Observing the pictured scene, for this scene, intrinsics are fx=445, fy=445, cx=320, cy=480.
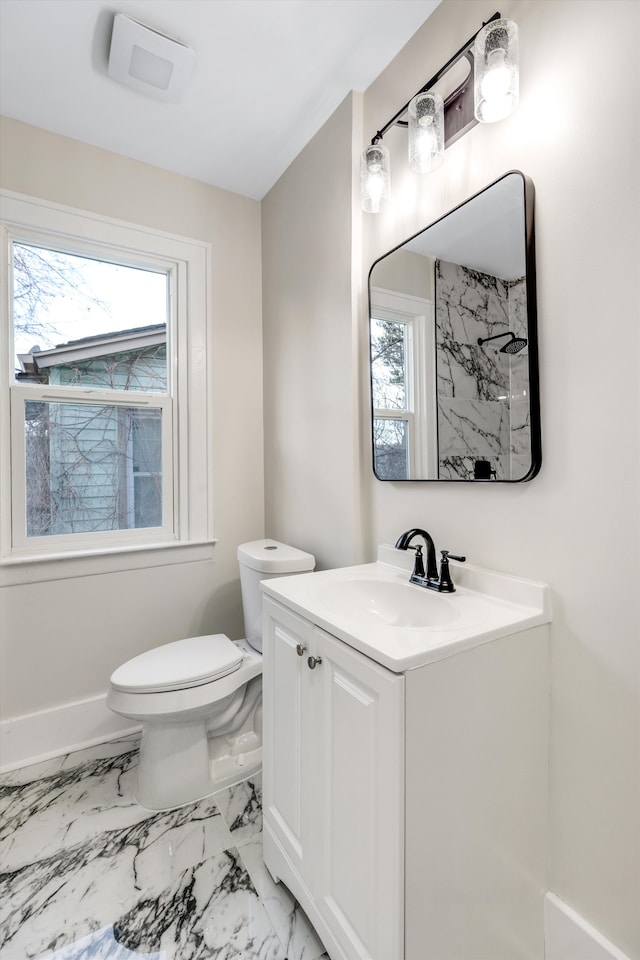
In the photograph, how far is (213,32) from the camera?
140 cm

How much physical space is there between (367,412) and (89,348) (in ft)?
4.22

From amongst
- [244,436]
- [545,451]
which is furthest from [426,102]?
[244,436]

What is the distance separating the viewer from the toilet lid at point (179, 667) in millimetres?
1489

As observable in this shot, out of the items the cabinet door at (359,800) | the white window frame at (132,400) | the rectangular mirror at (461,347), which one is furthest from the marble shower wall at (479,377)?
the white window frame at (132,400)

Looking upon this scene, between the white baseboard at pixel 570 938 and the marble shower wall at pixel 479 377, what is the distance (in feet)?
3.30

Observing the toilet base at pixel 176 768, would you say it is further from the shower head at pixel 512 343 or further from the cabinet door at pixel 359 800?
the shower head at pixel 512 343

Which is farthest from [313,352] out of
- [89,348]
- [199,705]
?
[199,705]

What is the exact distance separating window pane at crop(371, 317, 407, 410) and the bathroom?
91mm

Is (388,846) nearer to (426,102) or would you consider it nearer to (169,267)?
(426,102)

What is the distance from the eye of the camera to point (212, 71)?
154 cm

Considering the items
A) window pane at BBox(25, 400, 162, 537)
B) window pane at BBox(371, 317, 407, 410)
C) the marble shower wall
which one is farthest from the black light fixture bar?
window pane at BBox(25, 400, 162, 537)

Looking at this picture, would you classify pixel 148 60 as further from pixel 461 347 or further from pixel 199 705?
pixel 199 705

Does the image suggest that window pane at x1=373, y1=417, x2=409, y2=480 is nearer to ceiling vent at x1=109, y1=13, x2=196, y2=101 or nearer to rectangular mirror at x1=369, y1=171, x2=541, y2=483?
rectangular mirror at x1=369, y1=171, x2=541, y2=483

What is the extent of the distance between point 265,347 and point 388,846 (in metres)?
2.04
